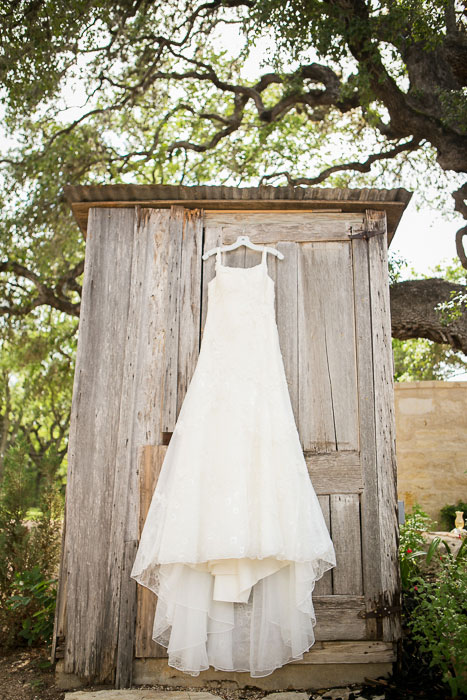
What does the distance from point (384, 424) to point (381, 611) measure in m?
1.07

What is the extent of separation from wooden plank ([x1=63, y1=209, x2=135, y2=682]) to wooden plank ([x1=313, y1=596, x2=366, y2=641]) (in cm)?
117

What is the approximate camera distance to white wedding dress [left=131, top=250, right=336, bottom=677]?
2971 millimetres

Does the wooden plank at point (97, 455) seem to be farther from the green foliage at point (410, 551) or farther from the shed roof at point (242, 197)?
the green foliage at point (410, 551)

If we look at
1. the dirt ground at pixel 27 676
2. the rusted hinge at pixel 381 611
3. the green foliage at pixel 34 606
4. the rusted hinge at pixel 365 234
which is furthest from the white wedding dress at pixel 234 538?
the green foliage at pixel 34 606

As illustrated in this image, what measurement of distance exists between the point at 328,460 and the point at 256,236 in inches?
58.8

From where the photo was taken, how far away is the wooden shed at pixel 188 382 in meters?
3.31

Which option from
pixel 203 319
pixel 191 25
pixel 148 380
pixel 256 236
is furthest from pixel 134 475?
pixel 191 25

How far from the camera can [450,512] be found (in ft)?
22.5

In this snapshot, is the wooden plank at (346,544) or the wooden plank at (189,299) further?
the wooden plank at (189,299)

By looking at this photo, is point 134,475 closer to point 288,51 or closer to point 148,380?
point 148,380

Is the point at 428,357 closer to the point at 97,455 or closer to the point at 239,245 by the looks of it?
the point at 239,245

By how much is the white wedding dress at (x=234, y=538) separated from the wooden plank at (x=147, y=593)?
10.0 inches

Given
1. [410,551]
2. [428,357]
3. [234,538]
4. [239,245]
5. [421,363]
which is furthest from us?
[421,363]

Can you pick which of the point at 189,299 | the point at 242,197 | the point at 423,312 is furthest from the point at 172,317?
the point at 423,312
